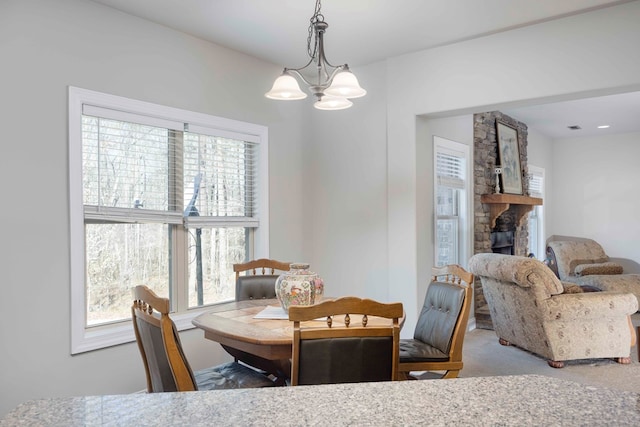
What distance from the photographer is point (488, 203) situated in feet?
19.2

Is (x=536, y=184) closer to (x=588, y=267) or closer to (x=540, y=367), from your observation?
(x=588, y=267)

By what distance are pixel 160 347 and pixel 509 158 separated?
18.9 feet

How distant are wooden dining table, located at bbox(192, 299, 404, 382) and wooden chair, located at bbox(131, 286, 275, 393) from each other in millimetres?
172

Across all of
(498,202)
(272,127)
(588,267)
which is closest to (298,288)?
(272,127)

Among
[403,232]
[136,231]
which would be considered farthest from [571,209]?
[136,231]

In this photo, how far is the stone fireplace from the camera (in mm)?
5605

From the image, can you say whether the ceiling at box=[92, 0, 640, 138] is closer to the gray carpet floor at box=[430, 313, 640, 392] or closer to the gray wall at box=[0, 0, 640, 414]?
the gray wall at box=[0, 0, 640, 414]

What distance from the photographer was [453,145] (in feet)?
16.0

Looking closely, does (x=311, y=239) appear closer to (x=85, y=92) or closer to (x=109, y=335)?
(x=109, y=335)

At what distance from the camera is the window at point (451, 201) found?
15.6 ft

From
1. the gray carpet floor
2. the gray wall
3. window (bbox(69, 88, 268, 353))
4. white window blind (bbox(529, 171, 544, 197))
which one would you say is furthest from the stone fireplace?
window (bbox(69, 88, 268, 353))

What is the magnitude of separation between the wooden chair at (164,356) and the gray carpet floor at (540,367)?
7.36 feet

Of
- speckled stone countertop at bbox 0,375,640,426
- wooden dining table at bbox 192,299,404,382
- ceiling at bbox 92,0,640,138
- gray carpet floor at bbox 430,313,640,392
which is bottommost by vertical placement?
gray carpet floor at bbox 430,313,640,392

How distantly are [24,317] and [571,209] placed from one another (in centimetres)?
839
